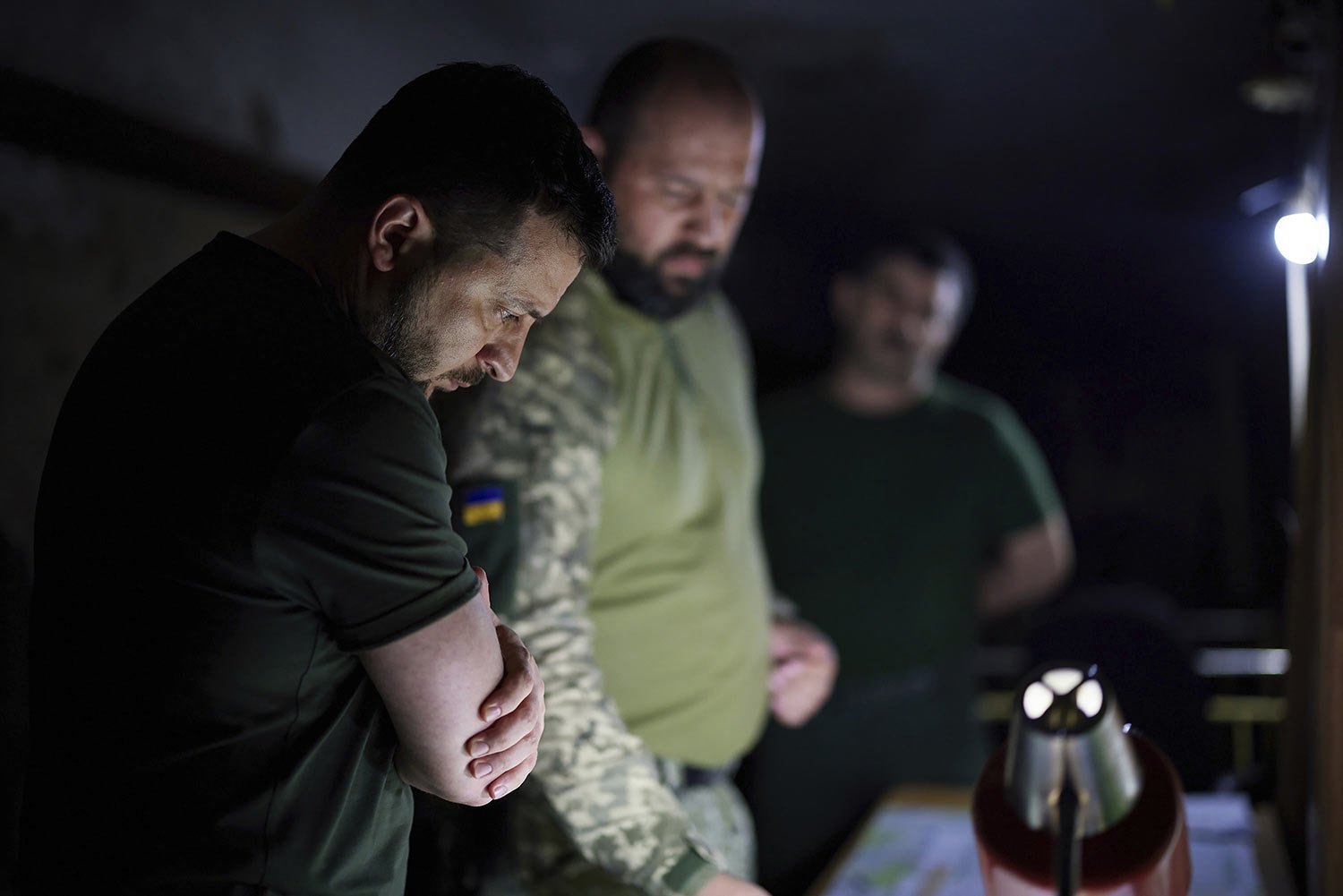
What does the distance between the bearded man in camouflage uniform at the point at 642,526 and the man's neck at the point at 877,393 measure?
1076 mm

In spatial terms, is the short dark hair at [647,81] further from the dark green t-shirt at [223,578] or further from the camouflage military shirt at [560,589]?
the dark green t-shirt at [223,578]

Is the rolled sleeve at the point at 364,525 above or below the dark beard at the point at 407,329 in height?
below

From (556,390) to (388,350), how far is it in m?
0.42

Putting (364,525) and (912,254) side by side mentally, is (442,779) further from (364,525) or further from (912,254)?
(912,254)

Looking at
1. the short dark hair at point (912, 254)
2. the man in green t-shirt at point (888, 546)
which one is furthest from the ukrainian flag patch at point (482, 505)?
the short dark hair at point (912, 254)

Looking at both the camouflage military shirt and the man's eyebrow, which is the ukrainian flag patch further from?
the man's eyebrow

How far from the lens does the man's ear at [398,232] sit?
739 millimetres

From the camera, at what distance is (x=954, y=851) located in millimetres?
1765

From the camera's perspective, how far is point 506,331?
0.80 m

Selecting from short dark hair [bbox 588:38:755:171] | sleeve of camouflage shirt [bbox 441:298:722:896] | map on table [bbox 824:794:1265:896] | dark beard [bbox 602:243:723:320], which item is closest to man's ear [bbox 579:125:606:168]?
short dark hair [bbox 588:38:755:171]

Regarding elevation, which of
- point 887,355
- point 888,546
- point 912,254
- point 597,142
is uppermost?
point 597,142

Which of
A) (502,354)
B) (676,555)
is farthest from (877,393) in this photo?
(502,354)

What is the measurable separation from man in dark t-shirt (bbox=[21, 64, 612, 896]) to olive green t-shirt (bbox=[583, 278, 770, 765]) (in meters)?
0.51

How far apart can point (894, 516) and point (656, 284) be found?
138 cm
